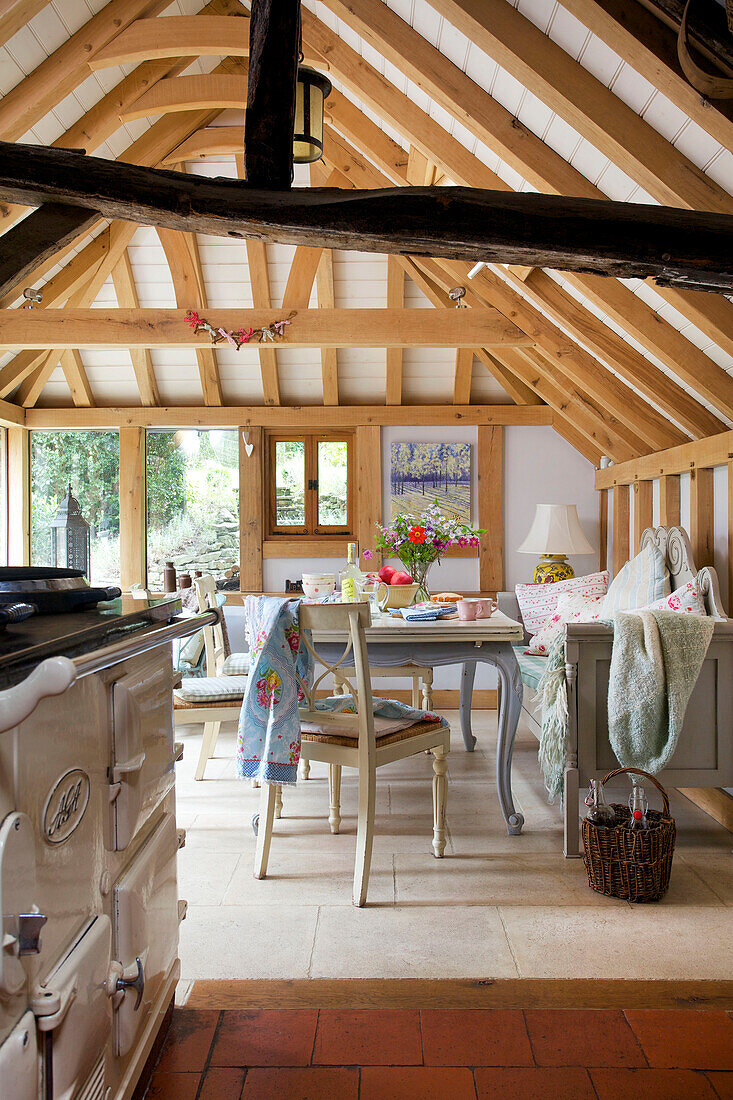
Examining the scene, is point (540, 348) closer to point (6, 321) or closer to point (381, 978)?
point (6, 321)

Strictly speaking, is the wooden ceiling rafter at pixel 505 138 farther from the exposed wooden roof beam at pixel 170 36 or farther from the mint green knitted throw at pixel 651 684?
the mint green knitted throw at pixel 651 684

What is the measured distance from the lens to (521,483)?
6000mm

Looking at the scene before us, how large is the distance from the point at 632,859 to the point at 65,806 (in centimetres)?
203

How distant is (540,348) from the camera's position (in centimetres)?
457

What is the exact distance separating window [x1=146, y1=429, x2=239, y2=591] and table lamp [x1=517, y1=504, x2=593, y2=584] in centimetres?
230

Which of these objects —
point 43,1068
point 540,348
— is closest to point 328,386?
point 540,348

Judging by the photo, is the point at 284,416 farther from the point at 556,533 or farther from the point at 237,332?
the point at 556,533

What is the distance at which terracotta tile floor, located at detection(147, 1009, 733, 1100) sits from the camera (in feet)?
5.11

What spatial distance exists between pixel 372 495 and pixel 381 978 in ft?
13.8

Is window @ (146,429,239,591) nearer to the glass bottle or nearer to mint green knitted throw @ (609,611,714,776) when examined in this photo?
the glass bottle

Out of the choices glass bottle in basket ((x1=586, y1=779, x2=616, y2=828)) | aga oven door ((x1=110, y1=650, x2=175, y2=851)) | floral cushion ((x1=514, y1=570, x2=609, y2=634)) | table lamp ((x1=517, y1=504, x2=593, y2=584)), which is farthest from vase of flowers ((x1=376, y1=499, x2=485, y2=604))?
aga oven door ((x1=110, y1=650, x2=175, y2=851))

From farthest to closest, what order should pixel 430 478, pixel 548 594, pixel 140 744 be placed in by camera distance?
pixel 430 478 < pixel 548 594 < pixel 140 744

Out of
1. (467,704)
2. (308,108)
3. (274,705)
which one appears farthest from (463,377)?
(274,705)

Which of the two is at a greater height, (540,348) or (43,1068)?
(540,348)
